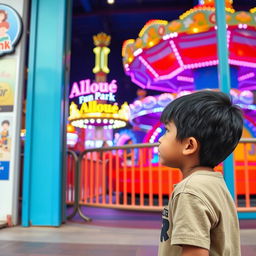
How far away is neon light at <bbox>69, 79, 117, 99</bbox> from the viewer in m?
15.6

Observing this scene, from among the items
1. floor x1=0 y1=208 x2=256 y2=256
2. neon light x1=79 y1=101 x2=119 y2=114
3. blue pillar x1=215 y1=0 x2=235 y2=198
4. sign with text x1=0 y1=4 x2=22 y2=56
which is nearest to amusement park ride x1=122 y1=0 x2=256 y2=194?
blue pillar x1=215 y1=0 x2=235 y2=198

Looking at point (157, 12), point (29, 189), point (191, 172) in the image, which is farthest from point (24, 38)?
point (157, 12)

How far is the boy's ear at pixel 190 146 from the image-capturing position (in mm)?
881

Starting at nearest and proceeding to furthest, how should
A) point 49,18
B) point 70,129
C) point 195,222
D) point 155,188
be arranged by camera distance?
point 195,222 < point 49,18 < point 155,188 < point 70,129

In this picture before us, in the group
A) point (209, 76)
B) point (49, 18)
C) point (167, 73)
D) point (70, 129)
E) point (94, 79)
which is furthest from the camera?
point (94, 79)

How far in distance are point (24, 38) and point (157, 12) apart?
37.5 ft

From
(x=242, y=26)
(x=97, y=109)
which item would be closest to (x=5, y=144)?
(x=242, y=26)

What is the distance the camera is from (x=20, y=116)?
3.92m

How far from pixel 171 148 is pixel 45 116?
10.3ft

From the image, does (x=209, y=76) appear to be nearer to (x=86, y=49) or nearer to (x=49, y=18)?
(x=49, y=18)

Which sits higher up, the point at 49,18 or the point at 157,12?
the point at 157,12

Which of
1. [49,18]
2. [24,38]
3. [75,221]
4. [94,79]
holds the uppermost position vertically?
[94,79]

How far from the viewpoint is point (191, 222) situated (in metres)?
0.78

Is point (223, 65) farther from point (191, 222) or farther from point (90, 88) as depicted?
point (90, 88)
